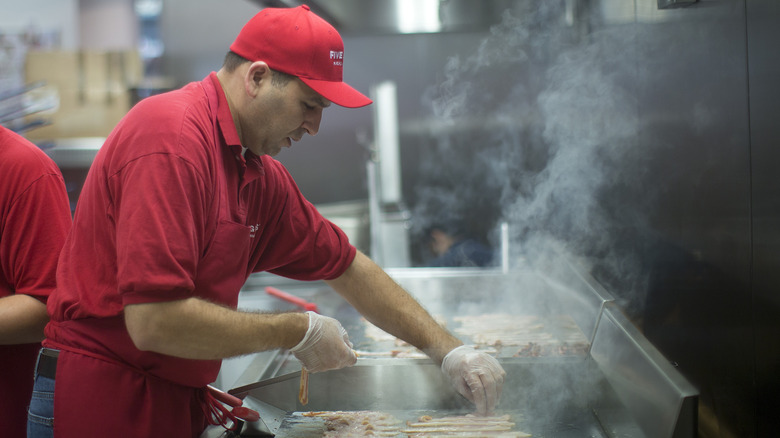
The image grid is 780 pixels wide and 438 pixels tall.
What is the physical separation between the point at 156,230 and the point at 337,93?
21.1 inches

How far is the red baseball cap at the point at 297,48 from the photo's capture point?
1.42m

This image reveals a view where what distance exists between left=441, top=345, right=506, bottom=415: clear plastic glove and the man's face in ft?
2.39

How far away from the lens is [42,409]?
59.6 inches

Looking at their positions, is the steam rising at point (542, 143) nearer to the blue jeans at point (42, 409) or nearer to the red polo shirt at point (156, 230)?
the red polo shirt at point (156, 230)

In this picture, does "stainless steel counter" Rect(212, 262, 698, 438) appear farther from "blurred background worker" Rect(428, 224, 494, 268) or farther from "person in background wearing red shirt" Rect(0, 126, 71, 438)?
"blurred background worker" Rect(428, 224, 494, 268)

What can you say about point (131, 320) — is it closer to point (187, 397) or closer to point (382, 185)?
point (187, 397)

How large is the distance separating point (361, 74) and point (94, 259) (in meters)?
4.25

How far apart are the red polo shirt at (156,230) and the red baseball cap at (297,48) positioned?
0.49 ft

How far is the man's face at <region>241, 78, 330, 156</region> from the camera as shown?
145 cm

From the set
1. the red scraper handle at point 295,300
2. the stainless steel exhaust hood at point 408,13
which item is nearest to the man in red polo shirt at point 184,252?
the stainless steel exhaust hood at point 408,13

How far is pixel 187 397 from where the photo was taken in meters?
1.48

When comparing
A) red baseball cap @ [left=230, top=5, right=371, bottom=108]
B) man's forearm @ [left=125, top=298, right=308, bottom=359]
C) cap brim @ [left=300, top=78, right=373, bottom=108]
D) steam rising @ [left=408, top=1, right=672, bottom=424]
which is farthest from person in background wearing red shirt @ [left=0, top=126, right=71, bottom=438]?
steam rising @ [left=408, top=1, right=672, bottom=424]

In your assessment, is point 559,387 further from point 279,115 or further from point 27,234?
point 27,234

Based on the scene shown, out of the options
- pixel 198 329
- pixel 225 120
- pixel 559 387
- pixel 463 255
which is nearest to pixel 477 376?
pixel 559 387
